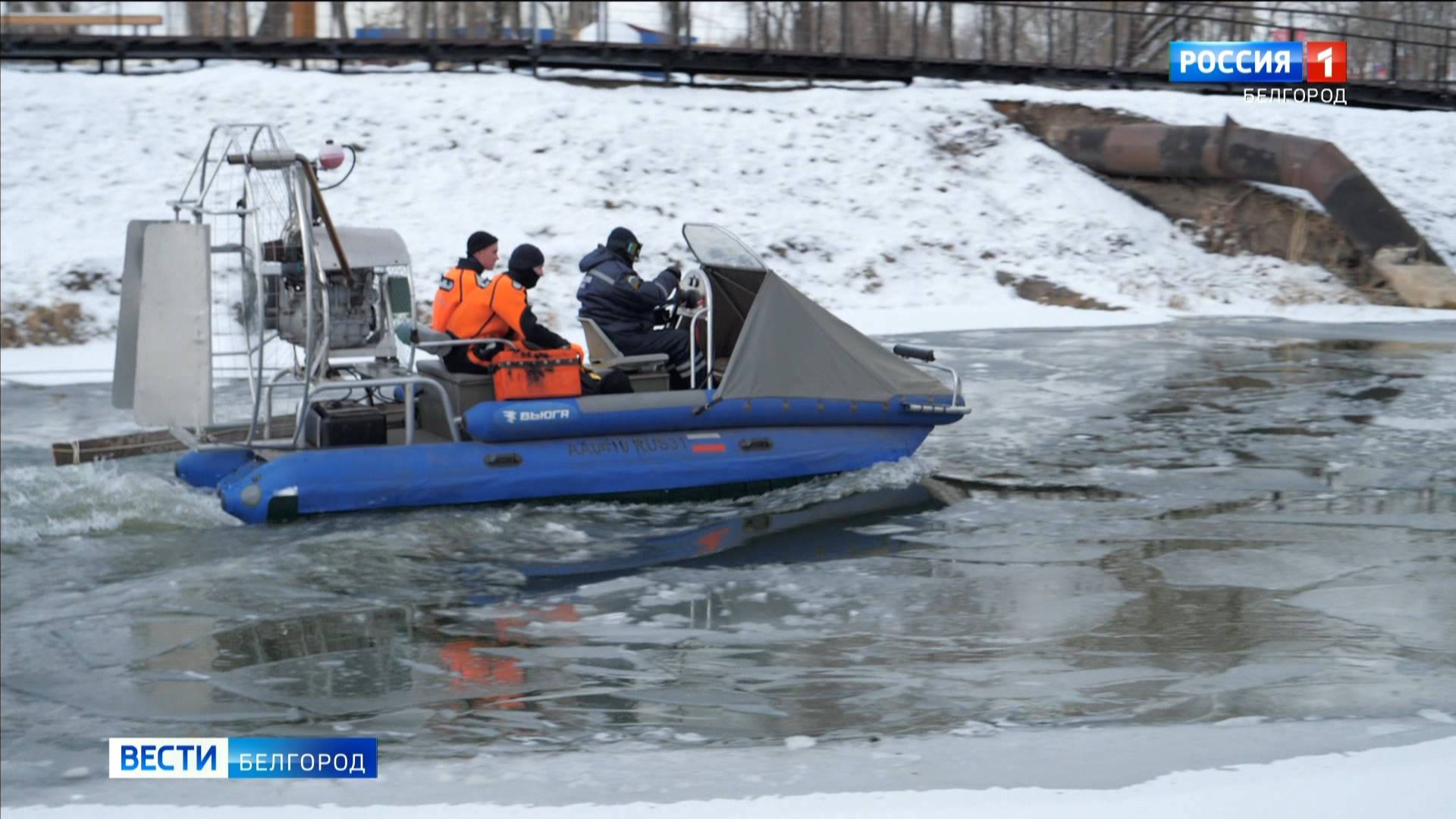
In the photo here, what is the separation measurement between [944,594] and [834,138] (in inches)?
622

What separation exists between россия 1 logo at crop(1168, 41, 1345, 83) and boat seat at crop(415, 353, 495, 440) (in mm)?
17692

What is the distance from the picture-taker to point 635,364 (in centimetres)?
932

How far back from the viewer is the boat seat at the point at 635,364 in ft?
30.5

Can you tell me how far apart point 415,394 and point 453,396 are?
1.32ft

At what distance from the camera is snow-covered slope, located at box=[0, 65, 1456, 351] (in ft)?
59.8

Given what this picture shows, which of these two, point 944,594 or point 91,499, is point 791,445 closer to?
point 944,594

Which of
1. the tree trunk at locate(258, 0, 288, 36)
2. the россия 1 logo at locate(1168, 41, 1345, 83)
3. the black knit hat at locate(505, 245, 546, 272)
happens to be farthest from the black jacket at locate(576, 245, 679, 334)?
the tree trunk at locate(258, 0, 288, 36)

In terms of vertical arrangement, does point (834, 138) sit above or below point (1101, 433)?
above

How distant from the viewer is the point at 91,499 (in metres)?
8.23

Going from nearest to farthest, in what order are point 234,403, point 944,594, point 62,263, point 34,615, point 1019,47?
point 34,615 < point 944,594 < point 234,403 < point 62,263 < point 1019,47

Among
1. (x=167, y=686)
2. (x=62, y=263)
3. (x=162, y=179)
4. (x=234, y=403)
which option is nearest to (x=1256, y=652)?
(x=167, y=686)

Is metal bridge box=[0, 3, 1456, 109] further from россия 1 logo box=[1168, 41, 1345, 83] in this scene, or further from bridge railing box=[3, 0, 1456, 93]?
россия 1 logo box=[1168, 41, 1345, 83]

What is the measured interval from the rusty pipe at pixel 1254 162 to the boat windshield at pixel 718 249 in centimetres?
1148

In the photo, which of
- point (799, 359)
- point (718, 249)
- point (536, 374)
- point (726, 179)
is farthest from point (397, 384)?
point (726, 179)
